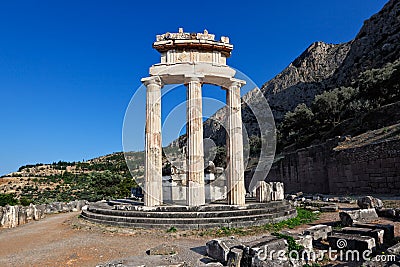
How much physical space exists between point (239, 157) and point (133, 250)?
768 cm

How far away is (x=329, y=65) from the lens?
86.5 metres

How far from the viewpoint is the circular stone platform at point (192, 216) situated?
1112 centimetres

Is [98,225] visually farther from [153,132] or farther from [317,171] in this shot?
[317,171]

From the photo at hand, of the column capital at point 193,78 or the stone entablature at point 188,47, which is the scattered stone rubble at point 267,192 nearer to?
the column capital at point 193,78

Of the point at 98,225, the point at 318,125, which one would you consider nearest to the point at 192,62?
the point at 98,225

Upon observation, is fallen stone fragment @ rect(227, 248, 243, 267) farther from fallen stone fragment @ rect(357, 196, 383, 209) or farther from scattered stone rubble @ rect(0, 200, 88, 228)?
scattered stone rubble @ rect(0, 200, 88, 228)

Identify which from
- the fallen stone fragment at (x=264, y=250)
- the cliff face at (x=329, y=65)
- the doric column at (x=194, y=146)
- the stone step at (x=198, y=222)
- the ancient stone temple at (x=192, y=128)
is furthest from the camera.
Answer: the cliff face at (x=329, y=65)

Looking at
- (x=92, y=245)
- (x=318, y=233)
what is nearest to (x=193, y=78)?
(x=92, y=245)

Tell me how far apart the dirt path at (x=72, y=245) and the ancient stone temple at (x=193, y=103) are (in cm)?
328

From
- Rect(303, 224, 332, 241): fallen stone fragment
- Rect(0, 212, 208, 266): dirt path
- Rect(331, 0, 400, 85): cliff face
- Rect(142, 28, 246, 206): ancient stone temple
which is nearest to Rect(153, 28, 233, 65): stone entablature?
Rect(142, 28, 246, 206): ancient stone temple

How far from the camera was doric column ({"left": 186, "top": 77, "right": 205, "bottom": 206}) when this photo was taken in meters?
13.6

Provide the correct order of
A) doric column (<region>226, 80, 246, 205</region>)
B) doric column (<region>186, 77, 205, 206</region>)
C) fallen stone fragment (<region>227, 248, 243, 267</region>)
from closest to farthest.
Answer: fallen stone fragment (<region>227, 248, 243, 267</region>) < doric column (<region>186, 77, 205, 206</region>) < doric column (<region>226, 80, 246, 205</region>)

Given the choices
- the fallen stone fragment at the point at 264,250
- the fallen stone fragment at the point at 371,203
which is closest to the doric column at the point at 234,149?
the fallen stone fragment at the point at 371,203

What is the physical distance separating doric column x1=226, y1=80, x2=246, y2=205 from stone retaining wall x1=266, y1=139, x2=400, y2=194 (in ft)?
41.9
